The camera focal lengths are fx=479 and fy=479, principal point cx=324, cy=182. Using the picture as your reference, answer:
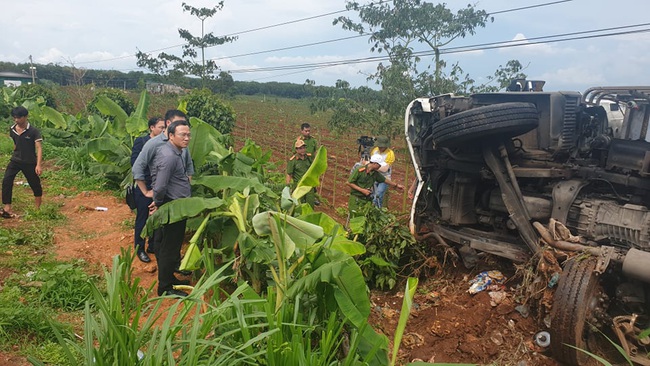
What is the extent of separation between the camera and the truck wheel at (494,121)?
4613 millimetres

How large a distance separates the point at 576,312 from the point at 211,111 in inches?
409

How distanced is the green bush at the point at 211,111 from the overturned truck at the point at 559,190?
7549mm

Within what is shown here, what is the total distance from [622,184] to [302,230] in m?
3.39

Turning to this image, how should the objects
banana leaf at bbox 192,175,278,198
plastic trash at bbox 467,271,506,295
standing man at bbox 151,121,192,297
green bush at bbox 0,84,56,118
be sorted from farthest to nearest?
1. green bush at bbox 0,84,56,118
2. plastic trash at bbox 467,271,506,295
3. banana leaf at bbox 192,175,278,198
4. standing man at bbox 151,121,192,297

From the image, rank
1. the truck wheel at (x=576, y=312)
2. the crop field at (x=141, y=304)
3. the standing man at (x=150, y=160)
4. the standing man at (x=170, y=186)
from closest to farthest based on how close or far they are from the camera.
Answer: the crop field at (x=141, y=304) < the truck wheel at (x=576, y=312) < the standing man at (x=170, y=186) < the standing man at (x=150, y=160)

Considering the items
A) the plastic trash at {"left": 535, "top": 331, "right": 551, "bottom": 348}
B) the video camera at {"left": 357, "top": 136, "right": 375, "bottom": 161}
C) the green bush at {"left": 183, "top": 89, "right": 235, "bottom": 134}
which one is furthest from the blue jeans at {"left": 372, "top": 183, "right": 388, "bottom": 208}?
the green bush at {"left": 183, "top": 89, "right": 235, "bottom": 134}

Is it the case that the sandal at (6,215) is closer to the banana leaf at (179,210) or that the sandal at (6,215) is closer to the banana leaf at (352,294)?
the banana leaf at (179,210)

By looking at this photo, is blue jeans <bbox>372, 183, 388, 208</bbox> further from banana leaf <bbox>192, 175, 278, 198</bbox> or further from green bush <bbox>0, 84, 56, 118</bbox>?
green bush <bbox>0, 84, 56, 118</bbox>

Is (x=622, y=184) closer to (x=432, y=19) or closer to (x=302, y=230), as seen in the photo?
(x=302, y=230)

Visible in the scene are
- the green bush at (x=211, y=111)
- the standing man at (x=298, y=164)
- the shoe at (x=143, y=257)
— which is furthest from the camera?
the green bush at (x=211, y=111)

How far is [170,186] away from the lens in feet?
15.6

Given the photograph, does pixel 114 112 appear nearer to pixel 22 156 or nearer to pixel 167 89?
pixel 22 156

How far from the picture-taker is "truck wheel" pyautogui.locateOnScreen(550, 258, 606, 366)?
12.2 feet

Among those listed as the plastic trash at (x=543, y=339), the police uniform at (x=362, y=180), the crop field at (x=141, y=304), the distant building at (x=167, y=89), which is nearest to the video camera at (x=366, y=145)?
the police uniform at (x=362, y=180)
